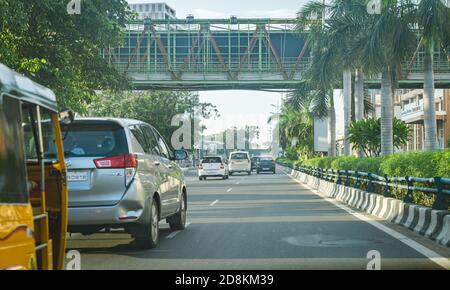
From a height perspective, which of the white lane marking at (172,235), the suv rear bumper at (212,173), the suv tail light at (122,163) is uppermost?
the suv tail light at (122,163)

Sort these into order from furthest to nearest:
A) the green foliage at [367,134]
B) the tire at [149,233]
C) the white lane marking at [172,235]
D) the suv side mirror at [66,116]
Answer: the green foliage at [367,134], the white lane marking at [172,235], the tire at [149,233], the suv side mirror at [66,116]

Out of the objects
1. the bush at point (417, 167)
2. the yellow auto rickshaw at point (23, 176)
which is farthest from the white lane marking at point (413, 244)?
the yellow auto rickshaw at point (23, 176)

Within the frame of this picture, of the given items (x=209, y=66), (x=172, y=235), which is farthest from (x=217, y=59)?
(x=172, y=235)

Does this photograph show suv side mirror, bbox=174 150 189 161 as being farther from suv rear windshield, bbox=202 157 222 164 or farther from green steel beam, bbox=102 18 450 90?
green steel beam, bbox=102 18 450 90

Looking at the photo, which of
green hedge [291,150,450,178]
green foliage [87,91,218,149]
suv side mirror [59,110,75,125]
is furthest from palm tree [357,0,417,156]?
green foliage [87,91,218,149]

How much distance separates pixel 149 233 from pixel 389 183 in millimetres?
8148

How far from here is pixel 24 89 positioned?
19.1ft

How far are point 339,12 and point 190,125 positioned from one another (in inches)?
1589

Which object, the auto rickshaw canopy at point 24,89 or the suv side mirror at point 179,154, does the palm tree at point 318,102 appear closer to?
the suv side mirror at point 179,154

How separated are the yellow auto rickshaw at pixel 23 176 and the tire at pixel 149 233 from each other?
3.30 meters

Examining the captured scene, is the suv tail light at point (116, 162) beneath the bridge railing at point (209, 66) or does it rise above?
beneath

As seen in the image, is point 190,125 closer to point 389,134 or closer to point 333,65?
point 333,65

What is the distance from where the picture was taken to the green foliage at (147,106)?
2544 inches

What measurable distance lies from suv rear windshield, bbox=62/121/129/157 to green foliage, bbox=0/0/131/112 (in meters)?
9.83
